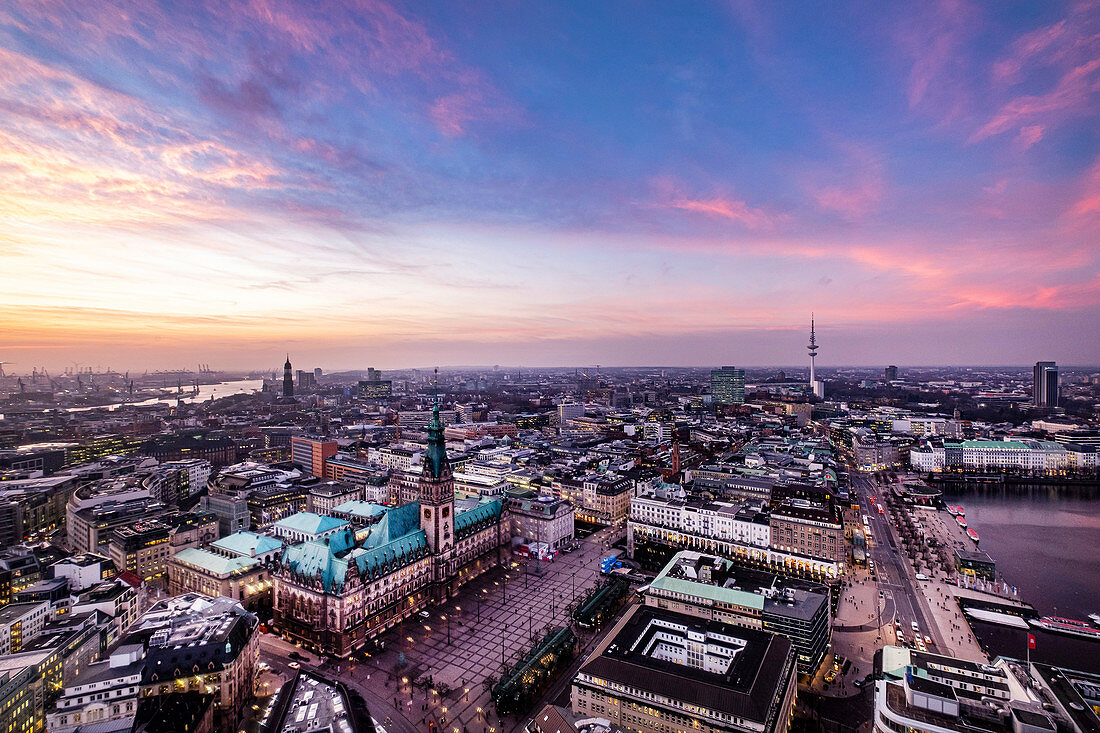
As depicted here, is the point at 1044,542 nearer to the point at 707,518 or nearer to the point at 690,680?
the point at 707,518

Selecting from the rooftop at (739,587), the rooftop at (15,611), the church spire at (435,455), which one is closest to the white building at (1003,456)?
the rooftop at (739,587)

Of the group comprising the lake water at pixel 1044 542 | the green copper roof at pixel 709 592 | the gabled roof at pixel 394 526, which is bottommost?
the lake water at pixel 1044 542

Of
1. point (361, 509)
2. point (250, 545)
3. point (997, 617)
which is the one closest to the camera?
point (997, 617)

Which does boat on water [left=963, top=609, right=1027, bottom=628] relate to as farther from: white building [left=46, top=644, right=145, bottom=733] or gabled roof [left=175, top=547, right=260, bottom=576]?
gabled roof [left=175, top=547, right=260, bottom=576]

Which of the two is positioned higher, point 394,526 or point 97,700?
point 394,526

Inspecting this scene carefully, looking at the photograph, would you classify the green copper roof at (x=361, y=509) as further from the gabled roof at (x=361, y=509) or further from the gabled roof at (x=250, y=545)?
the gabled roof at (x=250, y=545)

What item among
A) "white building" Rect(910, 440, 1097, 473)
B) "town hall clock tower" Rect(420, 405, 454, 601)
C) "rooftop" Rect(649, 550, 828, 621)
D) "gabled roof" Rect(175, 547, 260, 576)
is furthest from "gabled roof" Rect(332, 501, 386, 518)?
"white building" Rect(910, 440, 1097, 473)

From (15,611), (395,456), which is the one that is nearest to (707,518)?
(395,456)
